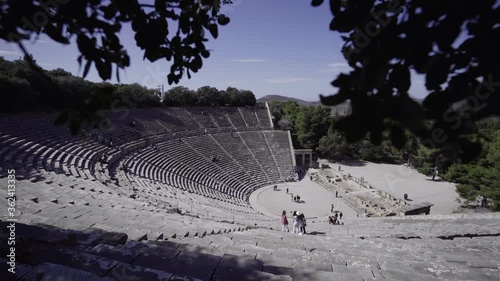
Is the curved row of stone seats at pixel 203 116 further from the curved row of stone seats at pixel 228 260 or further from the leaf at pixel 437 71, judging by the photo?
the leaf at pixel 437 71

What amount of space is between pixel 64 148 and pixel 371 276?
16985 mm

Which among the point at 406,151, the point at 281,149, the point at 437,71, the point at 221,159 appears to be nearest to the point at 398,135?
the point at 437,71

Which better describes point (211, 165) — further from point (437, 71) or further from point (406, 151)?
point (437, 71)

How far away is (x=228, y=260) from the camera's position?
369 cm

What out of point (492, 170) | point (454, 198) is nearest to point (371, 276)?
point (492, 170)

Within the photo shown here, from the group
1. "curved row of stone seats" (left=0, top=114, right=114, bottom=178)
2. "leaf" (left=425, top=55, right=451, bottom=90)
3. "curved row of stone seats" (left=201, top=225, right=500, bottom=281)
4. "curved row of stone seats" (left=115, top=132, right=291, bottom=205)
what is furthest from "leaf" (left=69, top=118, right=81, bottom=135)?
"curved row of stone seats" (left=115, top=132, right=291, bottom=205)

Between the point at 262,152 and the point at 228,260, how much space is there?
27.7 meters

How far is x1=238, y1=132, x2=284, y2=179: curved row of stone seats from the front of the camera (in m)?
27.8

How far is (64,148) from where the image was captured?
16.1m

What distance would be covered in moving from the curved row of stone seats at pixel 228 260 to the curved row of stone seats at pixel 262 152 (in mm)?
21260

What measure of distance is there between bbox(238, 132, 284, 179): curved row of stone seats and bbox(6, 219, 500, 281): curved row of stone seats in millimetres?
21260

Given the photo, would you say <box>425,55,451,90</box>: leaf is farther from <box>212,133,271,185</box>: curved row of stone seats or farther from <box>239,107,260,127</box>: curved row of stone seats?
<box>239,107,260,127</box>: curved row of stone seats

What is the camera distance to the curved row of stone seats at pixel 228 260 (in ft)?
8.59

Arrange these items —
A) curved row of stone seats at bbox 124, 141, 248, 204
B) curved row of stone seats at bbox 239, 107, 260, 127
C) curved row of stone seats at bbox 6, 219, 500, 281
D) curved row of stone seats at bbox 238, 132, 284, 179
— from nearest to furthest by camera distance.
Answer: curved row of stone seats at bbox 6, 219, 500, 281 → curved row of stone seats at bbox 124, 141, 248, 204 → curved row of stone seats at bbox 238, 132, 284, 179 → curved row of stone seats at bbox 239, 107, 260, 127
